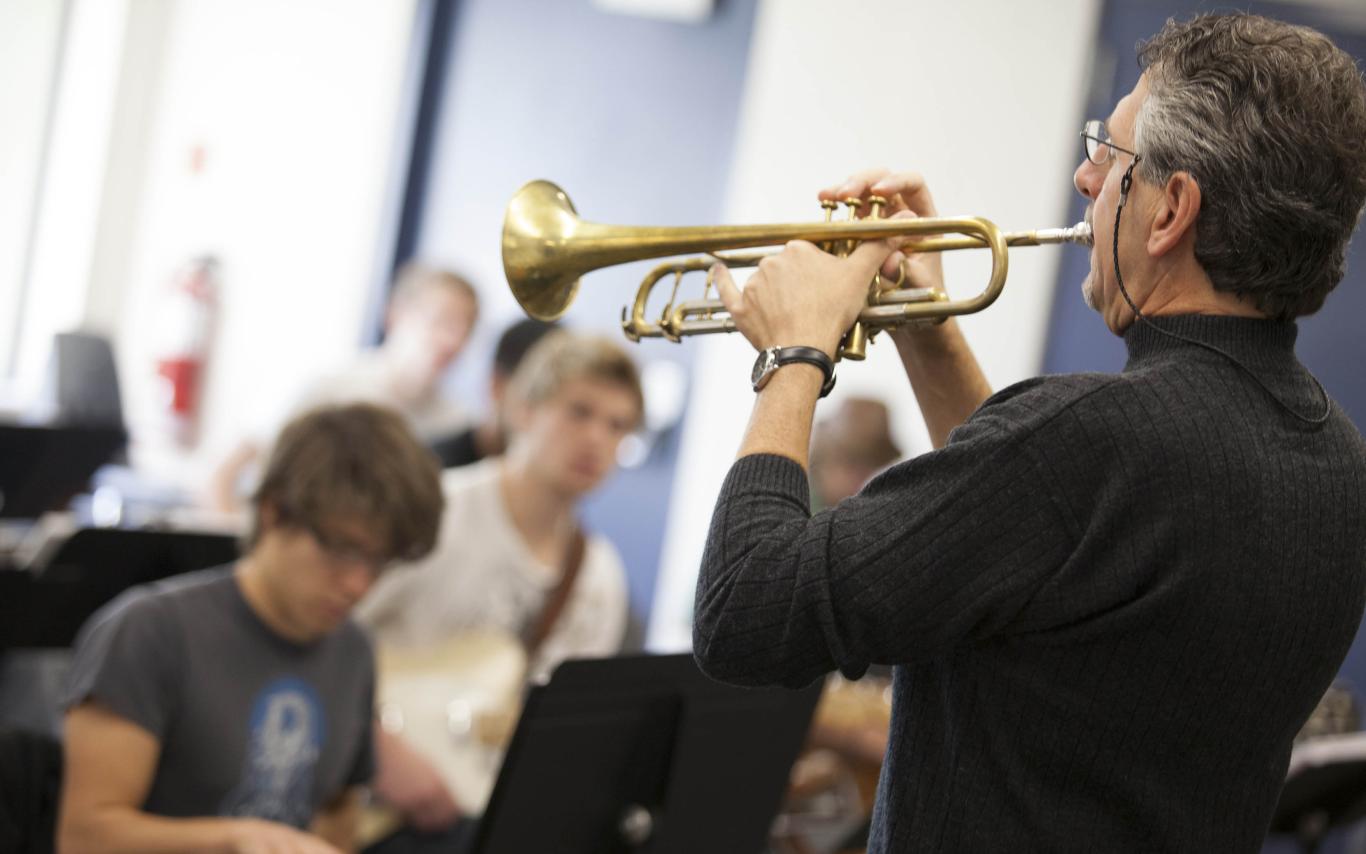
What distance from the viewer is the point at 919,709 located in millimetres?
1290

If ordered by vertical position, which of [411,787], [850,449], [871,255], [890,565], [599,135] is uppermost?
[599,135]

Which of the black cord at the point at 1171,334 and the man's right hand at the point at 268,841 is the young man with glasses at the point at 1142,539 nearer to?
the black cord at the point at 1171,334

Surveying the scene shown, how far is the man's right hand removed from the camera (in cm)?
189

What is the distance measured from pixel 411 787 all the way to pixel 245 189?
4287 mm

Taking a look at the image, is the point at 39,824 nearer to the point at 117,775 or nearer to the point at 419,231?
the point at 117,775

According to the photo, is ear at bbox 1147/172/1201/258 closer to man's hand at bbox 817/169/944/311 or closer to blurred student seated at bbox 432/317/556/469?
man's hand at bbox 817/169/944/311

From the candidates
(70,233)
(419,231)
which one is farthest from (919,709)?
(70,233)

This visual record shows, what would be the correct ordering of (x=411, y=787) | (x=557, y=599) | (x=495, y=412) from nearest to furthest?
(x=411, y=787) < (x=557, y=599) < (x=495, y=412)

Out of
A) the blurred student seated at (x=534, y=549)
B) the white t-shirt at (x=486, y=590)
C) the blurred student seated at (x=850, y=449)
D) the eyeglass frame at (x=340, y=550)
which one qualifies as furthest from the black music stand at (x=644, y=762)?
the blurred student seated at (x=850, y=449)

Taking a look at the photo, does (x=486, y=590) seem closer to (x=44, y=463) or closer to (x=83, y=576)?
(x=83, y=576)

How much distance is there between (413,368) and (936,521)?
12.2ft

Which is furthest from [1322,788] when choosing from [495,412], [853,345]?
[853,345]

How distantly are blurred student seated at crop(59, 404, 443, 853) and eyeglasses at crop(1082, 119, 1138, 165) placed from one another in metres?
1.23

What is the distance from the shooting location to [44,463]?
369 centimetres
